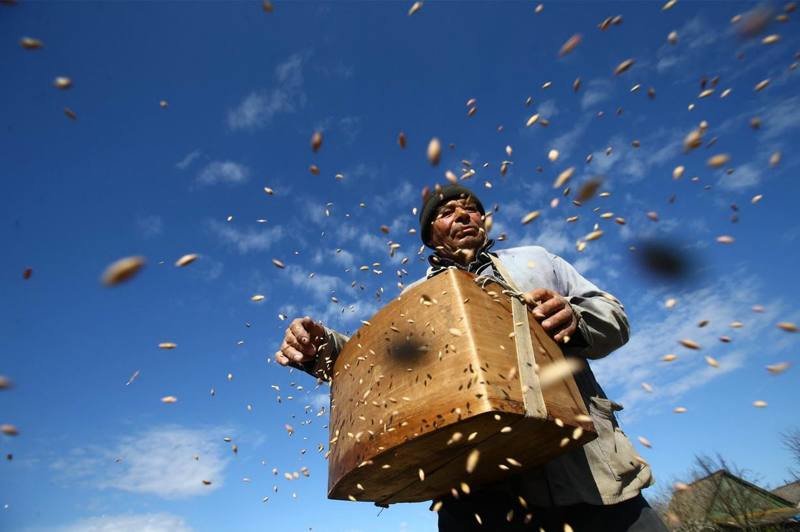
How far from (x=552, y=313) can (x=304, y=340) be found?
1986mm

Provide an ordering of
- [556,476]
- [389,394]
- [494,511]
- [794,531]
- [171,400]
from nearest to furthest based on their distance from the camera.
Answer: [389,394] → [556,476] → [494,511] → [171,400] → [794,531]

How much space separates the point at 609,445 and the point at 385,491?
5.15ft

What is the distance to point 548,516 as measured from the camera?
3.03 metres

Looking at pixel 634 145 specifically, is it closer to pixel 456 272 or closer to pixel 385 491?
pixel 456 272

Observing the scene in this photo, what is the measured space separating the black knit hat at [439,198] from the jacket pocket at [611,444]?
2.53 metres

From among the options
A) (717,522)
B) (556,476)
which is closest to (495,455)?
(556,476)

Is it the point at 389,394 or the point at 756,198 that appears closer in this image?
the point at 389,394

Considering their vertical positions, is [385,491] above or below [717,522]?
below

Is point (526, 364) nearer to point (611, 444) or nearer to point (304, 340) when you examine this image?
point (611, 444)

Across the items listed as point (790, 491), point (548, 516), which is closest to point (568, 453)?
point (548, 516)

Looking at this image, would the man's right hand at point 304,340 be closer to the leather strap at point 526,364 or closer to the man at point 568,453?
the man at point 568,453

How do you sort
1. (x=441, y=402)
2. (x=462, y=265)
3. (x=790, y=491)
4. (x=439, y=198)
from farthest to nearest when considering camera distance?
(x=790, y=491), (x=439, y=198), (x=462, y=265), (x=441, y=402)

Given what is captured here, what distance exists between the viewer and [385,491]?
3.01 metres

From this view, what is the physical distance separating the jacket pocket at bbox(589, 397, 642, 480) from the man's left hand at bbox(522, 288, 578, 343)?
571 millimetres
